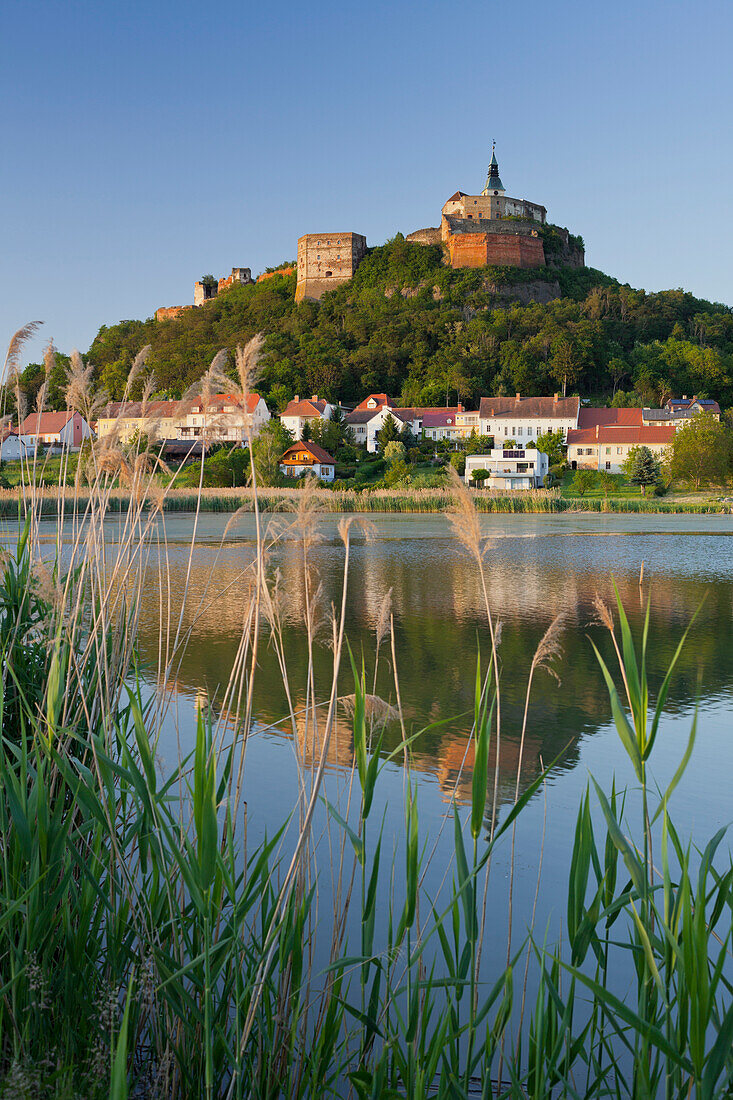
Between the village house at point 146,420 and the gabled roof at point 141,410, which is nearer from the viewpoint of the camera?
the village house at point 146,420

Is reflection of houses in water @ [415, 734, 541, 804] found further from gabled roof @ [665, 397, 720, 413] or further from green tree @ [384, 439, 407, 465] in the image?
gabled roof @ [665, 397, 720, 413]

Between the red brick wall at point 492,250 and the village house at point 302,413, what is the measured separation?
3371cm

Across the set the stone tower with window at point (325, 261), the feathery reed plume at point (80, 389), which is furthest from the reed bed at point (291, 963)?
the stone tower with window at point (325, 261)

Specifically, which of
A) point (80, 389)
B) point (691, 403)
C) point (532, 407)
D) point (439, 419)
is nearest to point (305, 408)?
point (439, 419)

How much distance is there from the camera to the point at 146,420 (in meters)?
3.49

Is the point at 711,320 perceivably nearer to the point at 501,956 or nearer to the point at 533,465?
the point at 533,465

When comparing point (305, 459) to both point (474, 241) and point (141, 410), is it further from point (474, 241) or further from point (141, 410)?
point (141, 410)

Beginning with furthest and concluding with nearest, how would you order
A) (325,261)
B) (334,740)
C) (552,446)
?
(325,261)
(552,446)
(334,740)

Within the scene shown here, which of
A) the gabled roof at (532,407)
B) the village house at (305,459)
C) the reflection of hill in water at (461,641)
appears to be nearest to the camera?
the reflection of hill in water at (461,641)

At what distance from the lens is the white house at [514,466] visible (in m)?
62.0

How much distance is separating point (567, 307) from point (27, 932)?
99681 millimetres

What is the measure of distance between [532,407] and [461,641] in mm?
69651

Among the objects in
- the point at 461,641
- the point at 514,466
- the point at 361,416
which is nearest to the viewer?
the point at 461,641

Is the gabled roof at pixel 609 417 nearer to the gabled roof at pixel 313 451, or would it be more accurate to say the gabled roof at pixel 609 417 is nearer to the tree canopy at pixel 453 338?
the tree canopy at pixel 453 338
